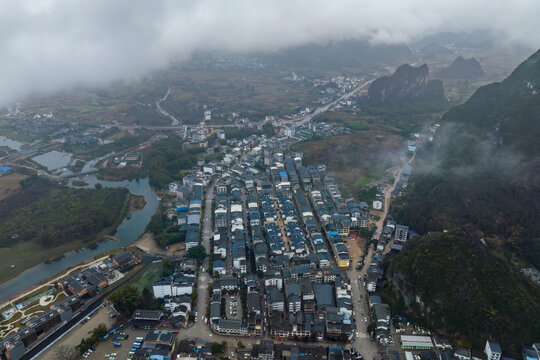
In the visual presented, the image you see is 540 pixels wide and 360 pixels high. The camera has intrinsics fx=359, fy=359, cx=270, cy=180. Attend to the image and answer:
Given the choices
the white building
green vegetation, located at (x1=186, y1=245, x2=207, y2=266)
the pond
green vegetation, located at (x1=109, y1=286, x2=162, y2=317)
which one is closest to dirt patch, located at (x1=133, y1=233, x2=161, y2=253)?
green vegetation, located at (x1=186, y1=245, x2=207, y2=266)

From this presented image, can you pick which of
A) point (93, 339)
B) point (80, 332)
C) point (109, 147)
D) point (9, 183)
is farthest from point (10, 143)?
point (93, 339)

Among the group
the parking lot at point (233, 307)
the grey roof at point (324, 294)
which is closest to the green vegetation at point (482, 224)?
the grey roof at point (324, 294)

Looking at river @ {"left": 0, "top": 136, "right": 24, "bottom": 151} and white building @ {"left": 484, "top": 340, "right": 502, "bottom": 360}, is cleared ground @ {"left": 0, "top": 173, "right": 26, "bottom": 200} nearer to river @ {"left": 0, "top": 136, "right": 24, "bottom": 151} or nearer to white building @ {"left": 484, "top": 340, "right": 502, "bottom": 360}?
river @ {"left": 0, "top": 136, "right": 24, "bottom": 151}

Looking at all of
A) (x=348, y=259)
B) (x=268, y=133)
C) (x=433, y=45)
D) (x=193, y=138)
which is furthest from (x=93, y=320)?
(x=433, y=45)

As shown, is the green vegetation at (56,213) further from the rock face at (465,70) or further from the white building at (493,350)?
the rock face at (465,70)

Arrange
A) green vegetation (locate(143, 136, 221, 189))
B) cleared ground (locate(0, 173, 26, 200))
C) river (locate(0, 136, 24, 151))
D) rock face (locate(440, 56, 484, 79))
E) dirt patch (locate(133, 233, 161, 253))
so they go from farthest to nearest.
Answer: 1. rock face (locate(440, 56, 484, 79))
2. river (locate(0, 136, 24, 151))
3. green vegetation (locate(143, 136, 221, 189))
4. cleared ground (locate(0, 173, 26, 200))
5. dirt patch (locate(133, 233, 161, 253))

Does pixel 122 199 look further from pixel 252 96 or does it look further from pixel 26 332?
pixel 252 96

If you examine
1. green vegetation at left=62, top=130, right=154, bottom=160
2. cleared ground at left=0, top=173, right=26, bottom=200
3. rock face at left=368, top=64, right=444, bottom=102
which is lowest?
cleared ground at left=0, top=173, right=26, bottom=200
